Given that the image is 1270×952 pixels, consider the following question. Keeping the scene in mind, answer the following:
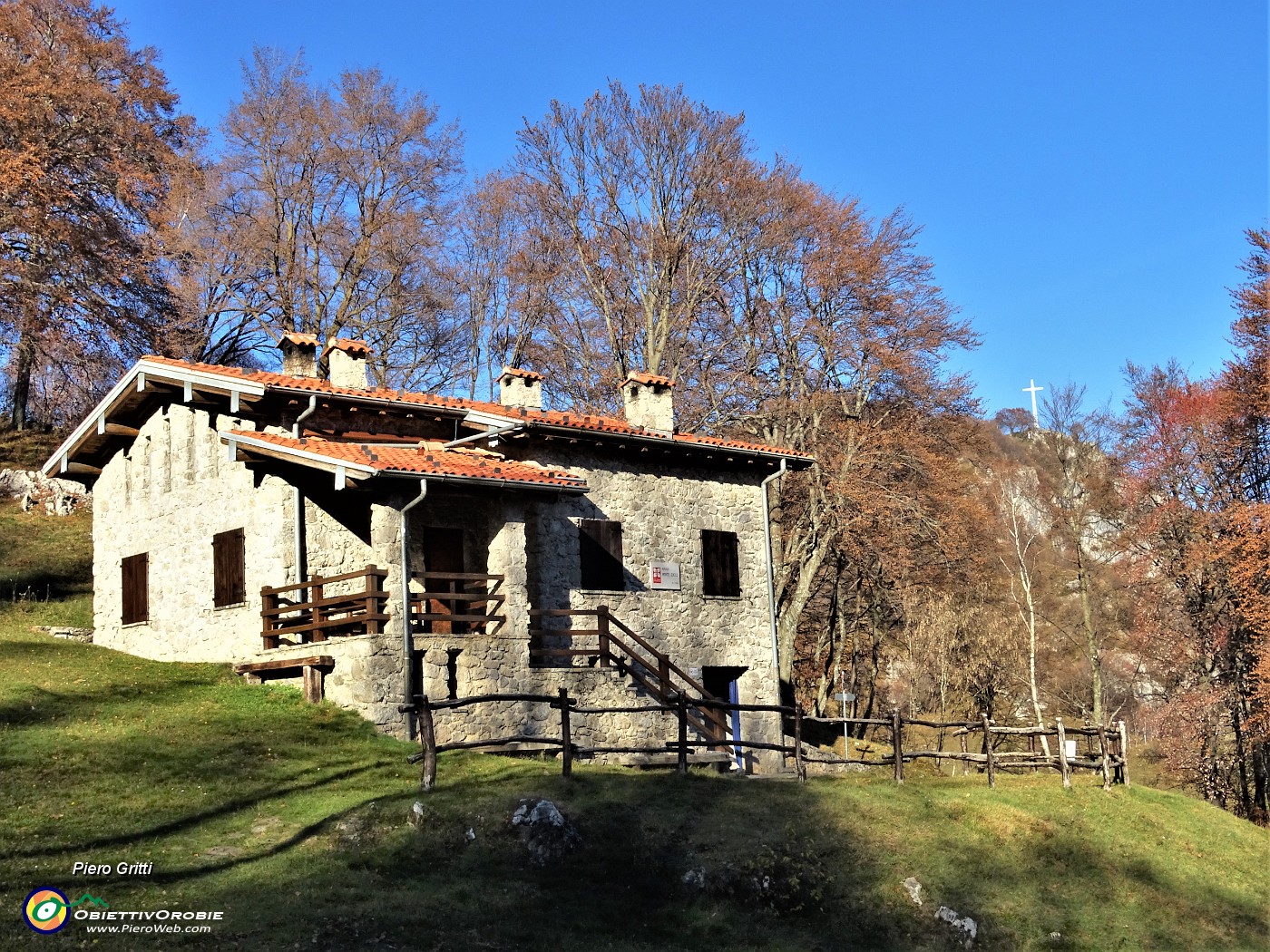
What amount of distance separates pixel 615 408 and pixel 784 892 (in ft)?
70.9

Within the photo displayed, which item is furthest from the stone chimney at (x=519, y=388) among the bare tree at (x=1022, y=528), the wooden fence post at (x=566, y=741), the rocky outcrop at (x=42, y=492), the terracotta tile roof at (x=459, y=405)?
the bare tree at (x=1022, y=528)

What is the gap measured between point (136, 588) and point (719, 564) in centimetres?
1078

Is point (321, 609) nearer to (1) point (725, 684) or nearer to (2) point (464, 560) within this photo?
(2) point (464, 560)

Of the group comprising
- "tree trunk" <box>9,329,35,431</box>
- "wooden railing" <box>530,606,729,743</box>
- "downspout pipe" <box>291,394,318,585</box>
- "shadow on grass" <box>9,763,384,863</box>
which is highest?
"tree trunk" <box>9,329,35,431</box>

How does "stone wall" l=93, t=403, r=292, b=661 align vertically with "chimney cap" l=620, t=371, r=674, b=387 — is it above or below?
below

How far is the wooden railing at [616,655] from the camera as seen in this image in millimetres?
19438

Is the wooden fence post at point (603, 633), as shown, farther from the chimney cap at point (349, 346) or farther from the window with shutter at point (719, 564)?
the chimney cap at point (349, 346)

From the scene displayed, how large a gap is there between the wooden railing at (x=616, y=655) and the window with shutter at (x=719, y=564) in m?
2.15

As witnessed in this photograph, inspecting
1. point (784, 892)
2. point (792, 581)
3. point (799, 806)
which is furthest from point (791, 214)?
point (784, 892)

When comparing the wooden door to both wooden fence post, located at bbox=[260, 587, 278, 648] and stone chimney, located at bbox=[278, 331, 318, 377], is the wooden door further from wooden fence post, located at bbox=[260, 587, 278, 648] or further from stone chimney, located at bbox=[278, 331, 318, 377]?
stone chimney, located at bbox=[278, 331, 318, 377]

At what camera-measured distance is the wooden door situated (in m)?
19.9

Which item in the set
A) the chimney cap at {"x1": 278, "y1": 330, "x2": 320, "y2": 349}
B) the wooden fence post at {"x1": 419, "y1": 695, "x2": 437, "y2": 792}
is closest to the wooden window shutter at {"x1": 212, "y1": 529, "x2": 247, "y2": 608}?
the chimney cap at {"x1": 278, "y1": 330, "x2": 320, "y2": 349}

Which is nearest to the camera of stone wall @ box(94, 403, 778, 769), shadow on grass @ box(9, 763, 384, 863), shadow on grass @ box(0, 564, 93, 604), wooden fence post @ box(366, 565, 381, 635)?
shadow on grass @ box(9, 763, 384, 863)

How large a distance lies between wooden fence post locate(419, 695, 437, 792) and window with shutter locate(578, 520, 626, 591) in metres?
7.00
